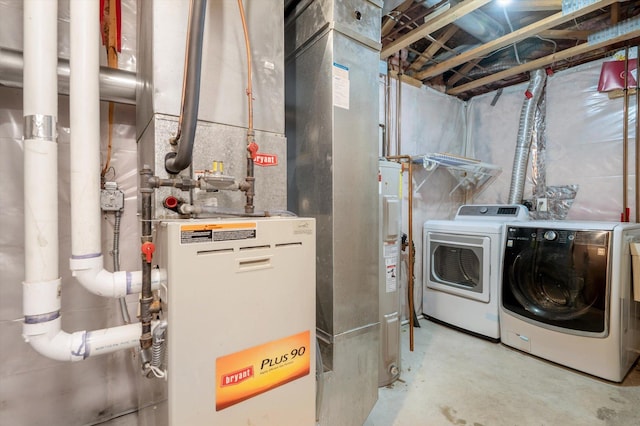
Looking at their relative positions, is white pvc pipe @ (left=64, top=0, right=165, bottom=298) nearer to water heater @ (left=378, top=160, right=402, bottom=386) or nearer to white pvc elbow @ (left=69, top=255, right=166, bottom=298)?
white pvc elbow @ (left=69, top=255, right=166, bottom=298)

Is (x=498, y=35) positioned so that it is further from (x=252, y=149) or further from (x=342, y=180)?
(x=252, y=149)

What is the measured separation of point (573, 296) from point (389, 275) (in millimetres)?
1410

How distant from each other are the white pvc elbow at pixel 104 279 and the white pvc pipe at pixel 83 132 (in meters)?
0.02

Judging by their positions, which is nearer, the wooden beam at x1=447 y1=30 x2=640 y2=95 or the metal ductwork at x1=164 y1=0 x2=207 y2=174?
the metal ductwork at x1=164 y1=0 x2=207 y2=174

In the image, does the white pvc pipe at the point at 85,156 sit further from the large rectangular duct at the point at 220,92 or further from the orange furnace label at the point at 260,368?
the orange furnace label at the point at 260,368

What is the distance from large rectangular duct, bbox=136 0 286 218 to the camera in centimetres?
104

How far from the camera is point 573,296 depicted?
216 cm

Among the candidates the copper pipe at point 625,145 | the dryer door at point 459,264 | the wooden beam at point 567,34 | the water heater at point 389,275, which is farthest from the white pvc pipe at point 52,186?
the copper pipe at point 625,145

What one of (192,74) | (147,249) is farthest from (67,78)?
(147,249)

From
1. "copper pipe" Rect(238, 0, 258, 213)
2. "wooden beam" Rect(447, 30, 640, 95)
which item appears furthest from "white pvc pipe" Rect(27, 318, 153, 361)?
"wooden beam" Rect(447, 30, 640, 95)

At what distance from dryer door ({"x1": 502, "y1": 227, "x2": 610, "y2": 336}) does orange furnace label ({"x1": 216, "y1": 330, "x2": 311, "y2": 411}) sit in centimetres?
219

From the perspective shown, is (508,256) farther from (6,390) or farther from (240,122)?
(6,390)

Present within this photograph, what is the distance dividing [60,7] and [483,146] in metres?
3.82

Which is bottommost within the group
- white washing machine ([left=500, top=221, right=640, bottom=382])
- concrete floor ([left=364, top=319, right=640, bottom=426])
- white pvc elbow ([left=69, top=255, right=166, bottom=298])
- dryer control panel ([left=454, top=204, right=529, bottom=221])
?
concrete floor ([left=364, top=319, right=640, bottom=426])
